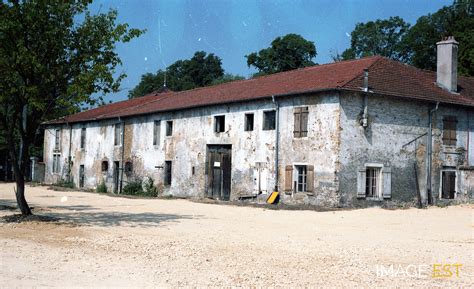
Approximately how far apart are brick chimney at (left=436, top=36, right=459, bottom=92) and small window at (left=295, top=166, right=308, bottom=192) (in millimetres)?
8721

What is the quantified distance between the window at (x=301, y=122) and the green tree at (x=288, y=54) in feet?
99.6

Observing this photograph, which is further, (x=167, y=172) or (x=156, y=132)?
(x=156, y=132)

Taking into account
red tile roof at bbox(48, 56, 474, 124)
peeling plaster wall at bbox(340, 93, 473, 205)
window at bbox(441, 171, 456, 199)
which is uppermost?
red tile roof at bbox(48, 56, 474, 124)

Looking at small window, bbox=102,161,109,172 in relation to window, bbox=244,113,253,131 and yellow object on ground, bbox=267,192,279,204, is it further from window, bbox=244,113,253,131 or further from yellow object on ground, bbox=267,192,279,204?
yellow object on ground, bbox=267,192,279,204

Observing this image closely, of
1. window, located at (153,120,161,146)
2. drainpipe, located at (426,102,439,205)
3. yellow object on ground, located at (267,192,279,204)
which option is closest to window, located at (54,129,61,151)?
window, located at (153,120,161,146)

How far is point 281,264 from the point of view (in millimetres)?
9383

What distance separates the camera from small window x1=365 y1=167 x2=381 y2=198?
23172mm

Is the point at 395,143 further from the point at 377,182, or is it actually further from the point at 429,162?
the point at 429,162

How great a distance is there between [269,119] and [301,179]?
11.6 ft

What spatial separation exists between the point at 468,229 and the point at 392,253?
568cm

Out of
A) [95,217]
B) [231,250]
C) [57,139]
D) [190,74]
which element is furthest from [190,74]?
[231,250]

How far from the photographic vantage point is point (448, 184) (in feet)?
84.0

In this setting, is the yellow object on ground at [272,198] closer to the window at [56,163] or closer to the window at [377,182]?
the window at [377,182]

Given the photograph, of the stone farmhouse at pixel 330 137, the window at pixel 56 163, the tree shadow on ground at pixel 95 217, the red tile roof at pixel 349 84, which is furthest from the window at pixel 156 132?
the window at pixel 56 163
